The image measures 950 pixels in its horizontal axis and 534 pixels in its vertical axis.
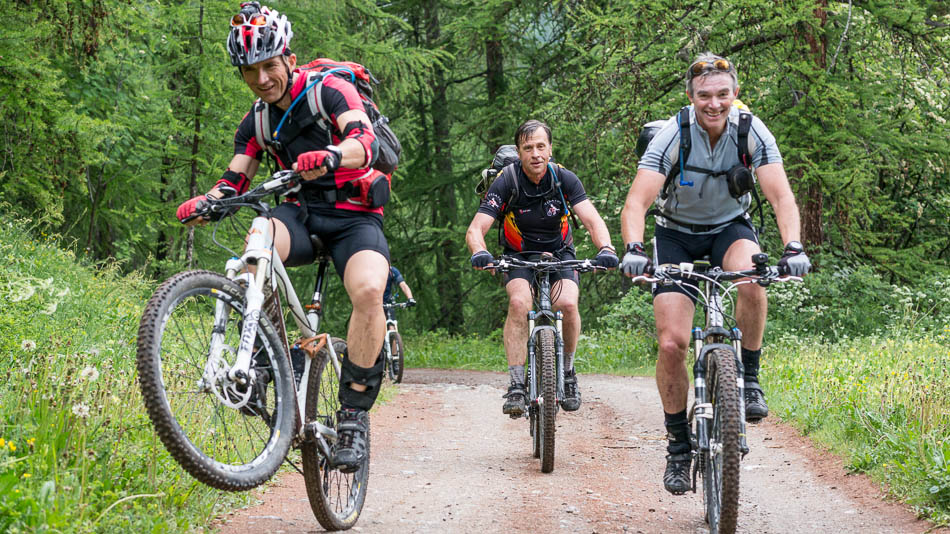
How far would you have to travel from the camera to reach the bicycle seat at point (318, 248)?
4359mm

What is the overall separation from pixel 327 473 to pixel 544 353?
2432 millimetres

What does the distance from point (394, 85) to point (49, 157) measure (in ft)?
26.6

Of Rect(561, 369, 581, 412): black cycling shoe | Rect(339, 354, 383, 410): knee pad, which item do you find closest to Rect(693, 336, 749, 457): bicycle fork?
Rect(339, 354, 383, 410): knee pad

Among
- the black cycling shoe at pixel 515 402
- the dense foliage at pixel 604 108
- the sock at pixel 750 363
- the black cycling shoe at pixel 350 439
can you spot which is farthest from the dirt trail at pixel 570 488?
the dense foliage at pixel 604 108

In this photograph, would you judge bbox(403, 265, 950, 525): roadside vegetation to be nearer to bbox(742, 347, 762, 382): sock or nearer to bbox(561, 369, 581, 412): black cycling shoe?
bbox(742, 347, 762, 382): sock

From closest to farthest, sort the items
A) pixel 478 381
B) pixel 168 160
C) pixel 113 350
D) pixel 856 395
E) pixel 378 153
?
pixel 378 153 → pixel 113 350 → pixel 856 395 → pixel 168 160 → pixel 478 381

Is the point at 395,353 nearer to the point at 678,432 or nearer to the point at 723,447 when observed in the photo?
the point at 678,432

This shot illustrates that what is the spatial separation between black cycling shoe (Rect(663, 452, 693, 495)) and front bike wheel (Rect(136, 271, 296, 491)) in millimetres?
2103

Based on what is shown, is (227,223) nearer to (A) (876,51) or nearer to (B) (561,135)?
(B) (561,135)

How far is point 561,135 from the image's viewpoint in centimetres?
1702

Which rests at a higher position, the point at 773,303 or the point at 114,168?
the point at 114,168

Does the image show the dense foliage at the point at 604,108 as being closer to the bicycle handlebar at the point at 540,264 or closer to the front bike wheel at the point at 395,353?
the front bike wheel at the point at 395,353

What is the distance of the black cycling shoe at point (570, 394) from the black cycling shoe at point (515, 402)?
12.8 inches

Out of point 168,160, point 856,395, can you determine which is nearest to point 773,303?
point 856,395
